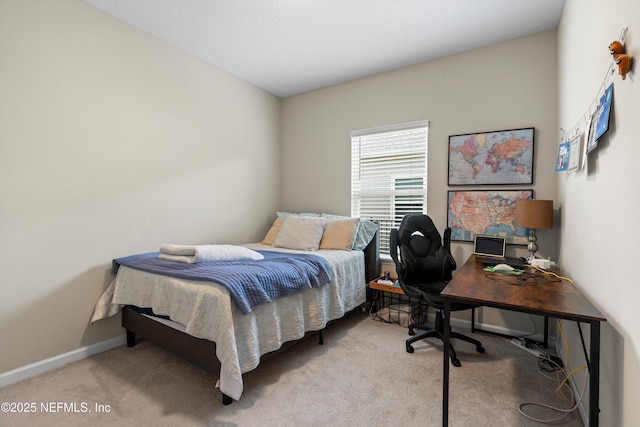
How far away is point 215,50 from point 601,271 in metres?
3.46

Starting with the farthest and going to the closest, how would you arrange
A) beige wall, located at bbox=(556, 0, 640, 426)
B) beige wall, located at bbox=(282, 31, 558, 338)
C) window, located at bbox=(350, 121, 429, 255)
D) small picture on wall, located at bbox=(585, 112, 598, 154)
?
window, located at bbox=(350, 121, 429, 255) < beige wall, located at bbox=(282, 31, 558, 338) < small picture on wall, located at bbox=(585, 112, 598, 154) < beige wall, located at bbox=(556, 0, 640, 426)

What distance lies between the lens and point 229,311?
170cm

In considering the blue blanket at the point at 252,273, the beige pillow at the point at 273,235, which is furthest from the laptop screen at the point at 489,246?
the beige pillow at the point at 273,235

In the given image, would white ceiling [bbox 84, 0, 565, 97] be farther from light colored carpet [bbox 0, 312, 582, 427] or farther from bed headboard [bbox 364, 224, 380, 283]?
light colored carpet [bbox 0, 312, 582, 427]

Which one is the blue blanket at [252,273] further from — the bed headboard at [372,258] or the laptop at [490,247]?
the laptop at [490,247]

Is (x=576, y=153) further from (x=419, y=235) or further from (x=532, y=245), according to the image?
(x=419, y=235)

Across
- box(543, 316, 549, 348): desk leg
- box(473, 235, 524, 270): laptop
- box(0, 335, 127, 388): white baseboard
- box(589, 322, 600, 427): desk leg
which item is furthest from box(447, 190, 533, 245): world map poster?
box(0, 335, 127, 388): white baseboard

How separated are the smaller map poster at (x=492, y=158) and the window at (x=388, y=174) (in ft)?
1.15

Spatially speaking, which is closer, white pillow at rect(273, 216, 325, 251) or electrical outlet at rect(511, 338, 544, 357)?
electrical outlet at rect(511, 338, 544, 357)

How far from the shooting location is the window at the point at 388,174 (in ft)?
10.9

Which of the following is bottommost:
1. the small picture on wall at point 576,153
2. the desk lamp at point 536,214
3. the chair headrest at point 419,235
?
the chair headrest at point 419,235

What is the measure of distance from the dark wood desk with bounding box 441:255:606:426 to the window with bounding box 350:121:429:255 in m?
1.59

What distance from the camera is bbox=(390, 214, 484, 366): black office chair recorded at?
2.53 meters

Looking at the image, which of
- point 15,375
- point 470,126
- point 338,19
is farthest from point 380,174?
point 15,375
